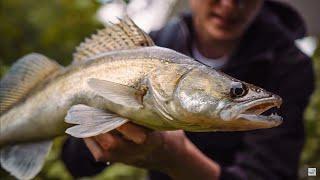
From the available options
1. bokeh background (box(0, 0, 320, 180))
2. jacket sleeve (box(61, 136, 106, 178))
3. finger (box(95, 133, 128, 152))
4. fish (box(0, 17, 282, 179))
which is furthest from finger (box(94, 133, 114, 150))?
bokeh background (box(0, 0, 320, 180))

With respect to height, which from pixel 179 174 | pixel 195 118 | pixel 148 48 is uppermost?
pixel 148 48

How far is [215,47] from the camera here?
268 cm

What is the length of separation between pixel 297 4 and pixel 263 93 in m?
3.53

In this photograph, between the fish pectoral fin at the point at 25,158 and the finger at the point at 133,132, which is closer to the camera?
the finger at the point at 133,132

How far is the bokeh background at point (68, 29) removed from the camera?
3664 mm

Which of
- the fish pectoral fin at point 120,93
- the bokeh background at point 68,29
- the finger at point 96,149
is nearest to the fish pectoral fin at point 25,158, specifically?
the finger at point 96,149

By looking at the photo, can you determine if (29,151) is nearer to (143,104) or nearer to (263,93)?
(143,104)

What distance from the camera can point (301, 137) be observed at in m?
2.83

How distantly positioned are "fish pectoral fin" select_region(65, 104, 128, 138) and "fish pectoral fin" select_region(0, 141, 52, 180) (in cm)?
37

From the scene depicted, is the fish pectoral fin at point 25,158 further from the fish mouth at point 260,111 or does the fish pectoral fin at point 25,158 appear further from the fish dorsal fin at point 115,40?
the fish mouth at point 260,111

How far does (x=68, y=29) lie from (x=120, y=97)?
9.48 feet

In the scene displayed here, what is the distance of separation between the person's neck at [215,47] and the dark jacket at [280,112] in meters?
0.04

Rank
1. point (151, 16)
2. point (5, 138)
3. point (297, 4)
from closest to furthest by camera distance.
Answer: point (5, 138) < point (151, 16) < point (297, 4)

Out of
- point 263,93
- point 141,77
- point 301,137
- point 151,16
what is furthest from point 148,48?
point 151,16
